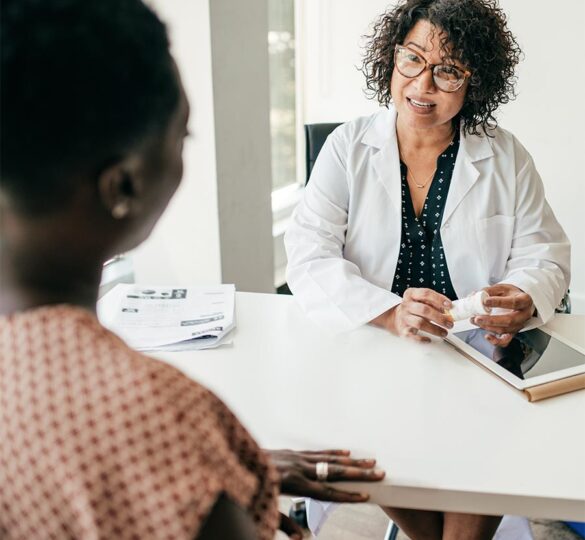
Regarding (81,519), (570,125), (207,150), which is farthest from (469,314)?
(570,125)

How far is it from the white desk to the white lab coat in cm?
31

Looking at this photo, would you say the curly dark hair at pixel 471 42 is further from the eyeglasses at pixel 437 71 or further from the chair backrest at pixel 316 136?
the chair backrest at pixel 316 136

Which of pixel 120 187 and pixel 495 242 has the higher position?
pixel 120 187

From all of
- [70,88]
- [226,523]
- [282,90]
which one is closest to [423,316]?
[226,523]

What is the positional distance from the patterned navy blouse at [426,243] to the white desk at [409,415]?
0.35 meters

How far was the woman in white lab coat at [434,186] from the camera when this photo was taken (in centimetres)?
165

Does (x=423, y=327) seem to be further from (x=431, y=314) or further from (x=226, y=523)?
(x=226, y=523)

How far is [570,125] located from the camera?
114 inches

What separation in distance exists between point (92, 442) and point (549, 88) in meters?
2.81

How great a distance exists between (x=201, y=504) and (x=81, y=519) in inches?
3.9

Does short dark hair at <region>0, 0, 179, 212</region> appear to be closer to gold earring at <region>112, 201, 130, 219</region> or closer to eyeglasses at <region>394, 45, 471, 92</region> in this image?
gold earring at <region>112, 201, 130, 219</region>

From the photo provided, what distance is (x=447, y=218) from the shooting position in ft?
5.56

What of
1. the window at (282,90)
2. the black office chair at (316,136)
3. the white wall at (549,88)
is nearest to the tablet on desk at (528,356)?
the black office chair at (316,136)

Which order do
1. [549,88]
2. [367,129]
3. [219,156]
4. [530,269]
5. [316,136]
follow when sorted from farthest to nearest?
[549,88] → [219,156] → [316,136] → [367,129] → [530,269]
